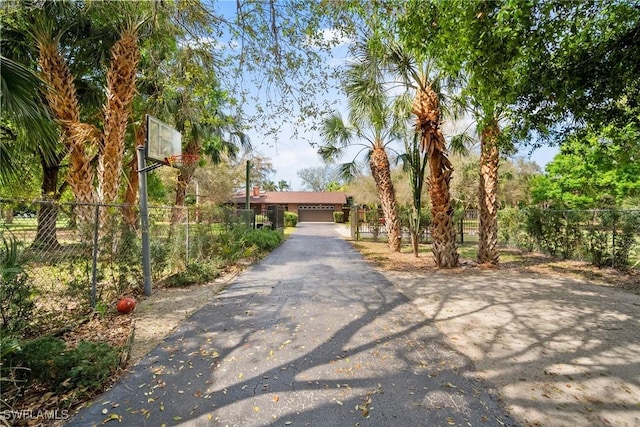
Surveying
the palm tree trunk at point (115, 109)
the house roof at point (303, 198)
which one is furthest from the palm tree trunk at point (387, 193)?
the house roof at point (303, 198)

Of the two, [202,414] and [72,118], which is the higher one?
[72,118]

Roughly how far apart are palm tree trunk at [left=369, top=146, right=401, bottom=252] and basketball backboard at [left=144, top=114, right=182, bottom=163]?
8.20m

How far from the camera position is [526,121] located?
16.3 ft

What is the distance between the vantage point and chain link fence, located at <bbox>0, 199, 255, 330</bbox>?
3564 mm

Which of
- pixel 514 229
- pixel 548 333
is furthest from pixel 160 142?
pixel 514 229

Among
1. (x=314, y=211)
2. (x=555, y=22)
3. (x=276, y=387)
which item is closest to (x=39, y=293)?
(x=276, y=387)

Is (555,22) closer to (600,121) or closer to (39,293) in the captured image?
(600,121)

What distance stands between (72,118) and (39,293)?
6031mm

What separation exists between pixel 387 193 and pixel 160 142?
9.04 m

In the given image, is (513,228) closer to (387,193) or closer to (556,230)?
(556,230)

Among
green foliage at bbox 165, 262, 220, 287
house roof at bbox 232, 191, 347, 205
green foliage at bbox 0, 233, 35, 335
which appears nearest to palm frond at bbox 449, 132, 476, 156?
green foliage at bbox 165, 262, 220, 287

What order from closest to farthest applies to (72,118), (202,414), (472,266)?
(202,414) → (72,118) → (472,266)

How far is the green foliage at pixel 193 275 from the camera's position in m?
6.71

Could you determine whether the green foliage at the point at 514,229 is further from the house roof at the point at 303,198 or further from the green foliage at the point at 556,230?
the house roof at the point at 303,198
